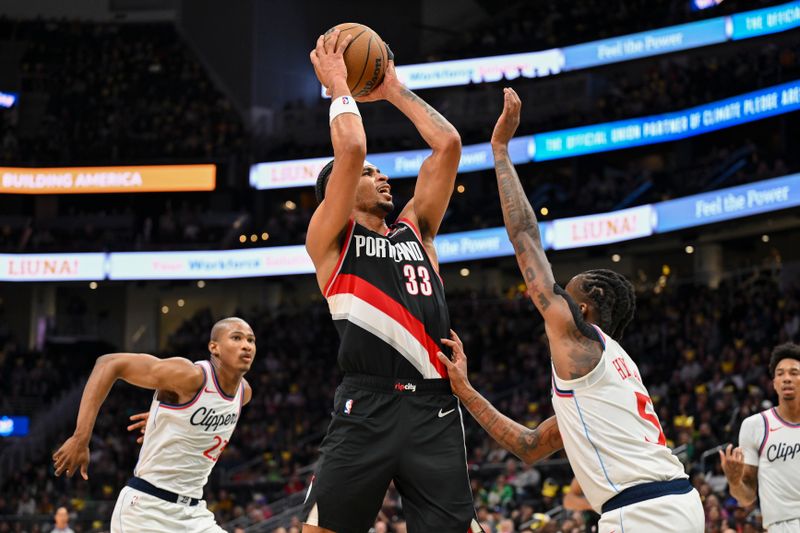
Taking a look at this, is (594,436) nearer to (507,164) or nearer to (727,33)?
(507,164)

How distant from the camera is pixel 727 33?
2958 centimetres

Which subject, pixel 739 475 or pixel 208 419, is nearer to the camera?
pixel 739 475

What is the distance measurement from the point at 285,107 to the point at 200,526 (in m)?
30.9

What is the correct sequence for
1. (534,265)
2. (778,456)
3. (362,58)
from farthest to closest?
(778,456), (362,58), (534,265)

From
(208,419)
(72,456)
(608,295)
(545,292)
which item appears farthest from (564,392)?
(208,419)

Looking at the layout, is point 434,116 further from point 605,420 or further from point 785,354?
point 785,354

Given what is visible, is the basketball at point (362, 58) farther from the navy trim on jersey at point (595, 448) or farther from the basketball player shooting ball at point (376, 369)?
the navy trim on jersey at point (595, 448)

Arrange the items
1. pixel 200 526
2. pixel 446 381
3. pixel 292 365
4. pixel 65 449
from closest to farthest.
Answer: pixel 446 381 → pixel 65 449 → pixel 200 526 → pixel 292 365

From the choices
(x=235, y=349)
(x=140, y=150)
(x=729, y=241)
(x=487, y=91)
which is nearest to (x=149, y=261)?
(x=140, y=150)

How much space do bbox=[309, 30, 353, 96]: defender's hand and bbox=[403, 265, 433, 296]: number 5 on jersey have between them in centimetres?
106

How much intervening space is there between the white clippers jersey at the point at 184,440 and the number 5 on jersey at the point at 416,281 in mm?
3020

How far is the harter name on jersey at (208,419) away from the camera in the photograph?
8039 millimetres

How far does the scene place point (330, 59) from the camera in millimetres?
5816

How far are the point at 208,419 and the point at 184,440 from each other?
24cm
